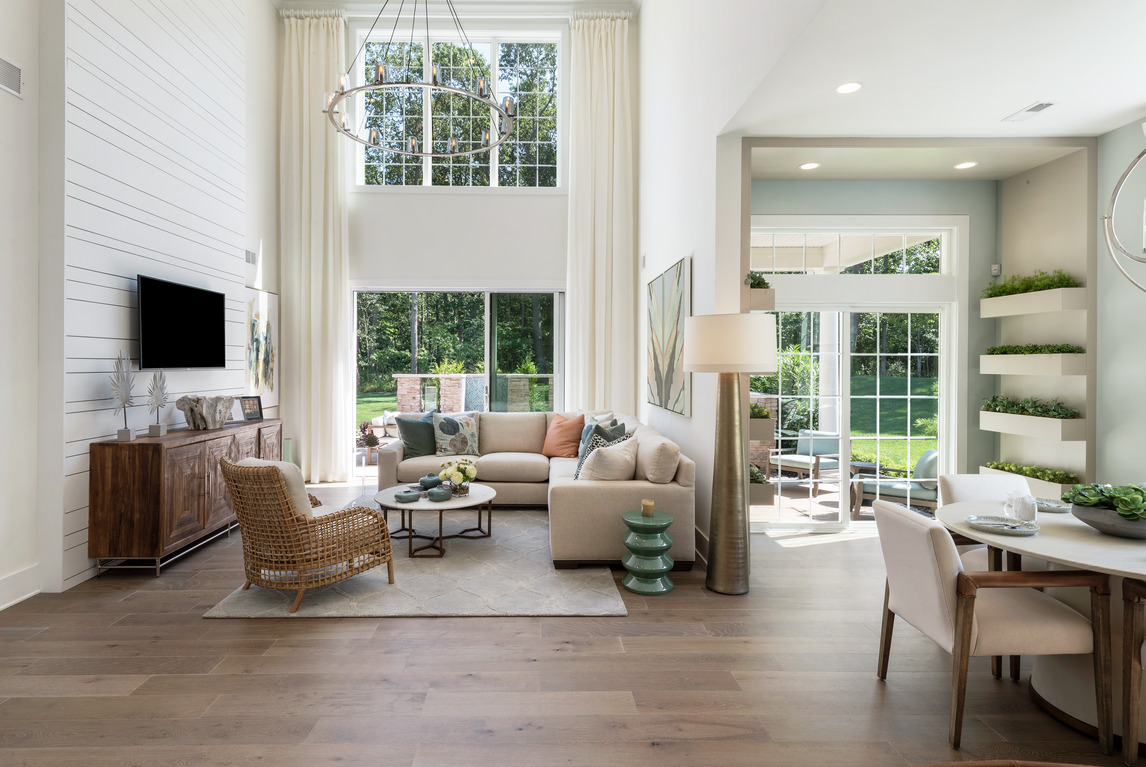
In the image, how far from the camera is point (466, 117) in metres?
7.33

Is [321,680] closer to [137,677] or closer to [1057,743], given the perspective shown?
[137,677]

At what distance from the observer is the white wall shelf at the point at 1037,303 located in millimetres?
3998

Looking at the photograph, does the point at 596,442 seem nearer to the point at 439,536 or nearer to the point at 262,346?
the point at 439,536

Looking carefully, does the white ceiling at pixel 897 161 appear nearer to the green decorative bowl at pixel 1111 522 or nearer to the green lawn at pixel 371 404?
the green decorative bowl at pixel 1111 522

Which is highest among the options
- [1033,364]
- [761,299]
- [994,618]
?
[761,299]

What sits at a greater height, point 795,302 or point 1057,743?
point 795,302

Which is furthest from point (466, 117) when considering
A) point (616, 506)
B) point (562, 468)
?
point (616, 506)

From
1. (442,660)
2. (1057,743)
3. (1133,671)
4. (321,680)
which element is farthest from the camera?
(442,660)

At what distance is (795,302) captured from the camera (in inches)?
199

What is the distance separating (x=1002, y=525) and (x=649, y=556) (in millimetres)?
1848

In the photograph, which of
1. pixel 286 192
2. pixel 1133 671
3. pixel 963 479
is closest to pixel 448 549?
pixel 963 479

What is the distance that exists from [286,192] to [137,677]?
18.3ft

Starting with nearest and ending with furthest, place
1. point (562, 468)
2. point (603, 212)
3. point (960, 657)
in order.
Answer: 1. point (960, 657)
2. point (562, 468)
3. point (603, 212)

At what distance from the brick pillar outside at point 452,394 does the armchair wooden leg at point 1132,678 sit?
6052 mm
